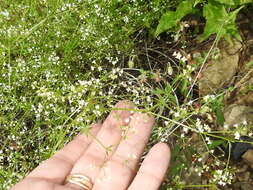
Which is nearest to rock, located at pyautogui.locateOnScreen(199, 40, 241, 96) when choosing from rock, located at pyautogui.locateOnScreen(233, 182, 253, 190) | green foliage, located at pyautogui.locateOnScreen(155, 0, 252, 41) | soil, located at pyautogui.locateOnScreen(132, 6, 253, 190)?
soil, located at pyautogui.locateOnScreen(132, 6, 253, 190)

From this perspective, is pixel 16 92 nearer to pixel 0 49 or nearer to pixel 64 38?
pixel 0 49

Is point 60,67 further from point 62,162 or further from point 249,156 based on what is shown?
point 249,156


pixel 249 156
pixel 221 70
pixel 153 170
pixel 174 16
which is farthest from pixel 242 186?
pixel 174 16

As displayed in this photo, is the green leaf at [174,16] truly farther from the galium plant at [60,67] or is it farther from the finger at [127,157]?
the finger at [127,157]

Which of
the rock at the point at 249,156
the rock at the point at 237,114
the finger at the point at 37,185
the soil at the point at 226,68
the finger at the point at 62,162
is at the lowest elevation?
the finger at the point at 37,185

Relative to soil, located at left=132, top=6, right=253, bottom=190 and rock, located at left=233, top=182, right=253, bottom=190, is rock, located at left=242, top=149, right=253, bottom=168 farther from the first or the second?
rock, located at left=233, top=182, right=253, bottom=190

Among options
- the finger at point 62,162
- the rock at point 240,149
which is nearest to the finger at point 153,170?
the finger at point 62,162

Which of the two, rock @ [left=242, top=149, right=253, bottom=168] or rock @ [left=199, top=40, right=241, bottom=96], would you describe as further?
rock @ [left=199, top=40, right=241, bottom=96]
